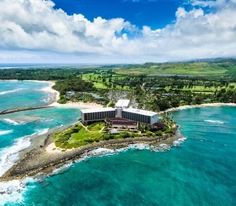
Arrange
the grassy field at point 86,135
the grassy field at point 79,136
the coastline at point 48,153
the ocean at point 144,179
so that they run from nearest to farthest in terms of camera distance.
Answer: the ocean at point 144,179 < the coastline at point 48,153 < the grassy field at point 79,136 < the grassy field at point 86,135

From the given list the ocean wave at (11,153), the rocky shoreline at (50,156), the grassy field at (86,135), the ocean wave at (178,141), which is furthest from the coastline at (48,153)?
the grassy field at (86,135)

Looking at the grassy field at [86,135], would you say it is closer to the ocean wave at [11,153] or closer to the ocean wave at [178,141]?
the ocean wave at [178,141]

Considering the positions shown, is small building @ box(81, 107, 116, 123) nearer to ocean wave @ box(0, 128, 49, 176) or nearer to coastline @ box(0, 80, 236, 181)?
coastline @ box(0, 80, 236, 181)

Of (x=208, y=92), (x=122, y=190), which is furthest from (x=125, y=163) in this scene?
(x=208, y=92)

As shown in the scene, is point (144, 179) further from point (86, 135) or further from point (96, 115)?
point (96, 115)

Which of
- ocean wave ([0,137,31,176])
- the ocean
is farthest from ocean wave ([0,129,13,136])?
ocean wave ([0,137,31,176])

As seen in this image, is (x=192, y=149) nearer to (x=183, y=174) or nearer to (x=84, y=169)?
(x=183, y=174)
